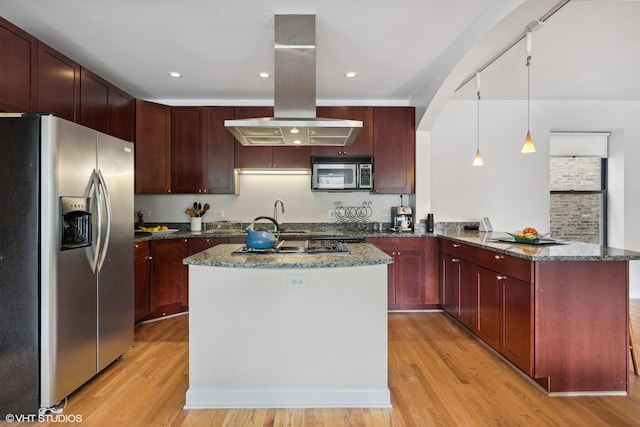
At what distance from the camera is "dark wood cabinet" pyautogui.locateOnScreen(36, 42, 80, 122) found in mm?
2523

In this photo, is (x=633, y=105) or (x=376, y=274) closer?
(x=376, y=274)

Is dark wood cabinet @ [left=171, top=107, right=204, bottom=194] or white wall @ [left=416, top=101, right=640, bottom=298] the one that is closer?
dark wood cabinet @ [left=171, top=107, right=204, bottom=194]

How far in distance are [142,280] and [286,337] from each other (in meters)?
2.07

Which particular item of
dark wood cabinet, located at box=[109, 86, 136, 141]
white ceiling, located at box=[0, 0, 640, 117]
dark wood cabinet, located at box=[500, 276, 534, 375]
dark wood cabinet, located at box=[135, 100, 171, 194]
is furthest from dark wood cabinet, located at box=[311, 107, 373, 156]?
dark wood cabinet, located at box=[500, 276, 534, 375]

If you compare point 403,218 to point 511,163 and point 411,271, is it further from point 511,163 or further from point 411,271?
point 511,163

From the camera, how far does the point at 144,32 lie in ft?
8.73

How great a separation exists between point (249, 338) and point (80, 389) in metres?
1.25

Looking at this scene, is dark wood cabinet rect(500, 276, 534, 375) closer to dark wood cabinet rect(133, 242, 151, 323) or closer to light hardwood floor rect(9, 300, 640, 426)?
light hardwood floor rect(9, 300, 640, 426)

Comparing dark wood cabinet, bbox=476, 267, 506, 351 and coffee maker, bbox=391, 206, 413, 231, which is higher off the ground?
coffee maker, bbox=391, 206, 413, 231

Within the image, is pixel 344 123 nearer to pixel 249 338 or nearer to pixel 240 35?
pixel 240 35

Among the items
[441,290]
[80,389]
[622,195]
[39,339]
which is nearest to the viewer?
[39,339]

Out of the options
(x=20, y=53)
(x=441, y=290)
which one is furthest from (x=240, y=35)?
(x=441, y=290)

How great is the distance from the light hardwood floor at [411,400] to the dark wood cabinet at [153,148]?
6.08 feet

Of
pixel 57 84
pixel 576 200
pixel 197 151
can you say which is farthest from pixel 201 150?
pixel 576 200
